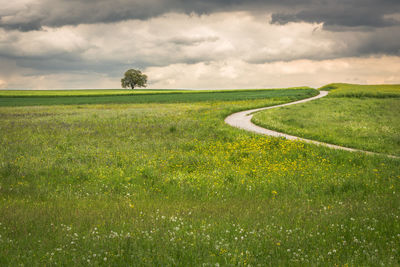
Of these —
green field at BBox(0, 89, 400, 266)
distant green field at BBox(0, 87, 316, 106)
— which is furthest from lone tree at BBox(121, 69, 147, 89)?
green field at BBox(0, 89, 400, 266)

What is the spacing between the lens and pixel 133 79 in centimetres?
12975

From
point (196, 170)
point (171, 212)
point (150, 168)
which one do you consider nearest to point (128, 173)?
point (150, 168)

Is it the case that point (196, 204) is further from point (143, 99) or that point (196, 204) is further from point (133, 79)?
point (133, 79)

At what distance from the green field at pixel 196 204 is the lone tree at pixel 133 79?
379 ft

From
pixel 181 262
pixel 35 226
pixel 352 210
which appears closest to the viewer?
pixel 181 262

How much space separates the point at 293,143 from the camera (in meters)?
16.5

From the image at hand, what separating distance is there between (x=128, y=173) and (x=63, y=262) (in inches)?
283

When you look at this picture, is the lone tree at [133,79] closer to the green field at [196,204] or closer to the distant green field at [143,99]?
the distant green field at [143,99]

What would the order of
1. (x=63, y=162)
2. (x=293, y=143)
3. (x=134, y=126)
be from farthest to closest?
(x=134, y=126) < (x=293, y=143) < (x=63, y=162)

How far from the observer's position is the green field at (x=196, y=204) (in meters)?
5.42

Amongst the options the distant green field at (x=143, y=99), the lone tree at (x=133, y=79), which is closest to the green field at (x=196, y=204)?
the distant green field at (x=143, y=99)

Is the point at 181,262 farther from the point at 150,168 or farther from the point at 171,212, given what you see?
the point at 150,168

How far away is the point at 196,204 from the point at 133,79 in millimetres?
127695

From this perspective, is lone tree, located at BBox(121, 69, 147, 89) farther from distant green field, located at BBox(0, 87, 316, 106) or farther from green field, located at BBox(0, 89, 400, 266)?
green field, located at BBox(0, 89, 400, 266)
